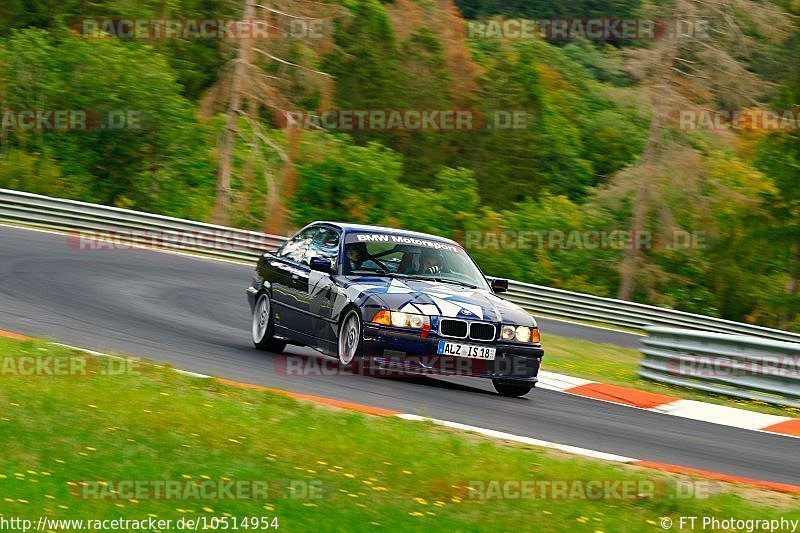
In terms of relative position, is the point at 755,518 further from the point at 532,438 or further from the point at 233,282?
the point at 233,282

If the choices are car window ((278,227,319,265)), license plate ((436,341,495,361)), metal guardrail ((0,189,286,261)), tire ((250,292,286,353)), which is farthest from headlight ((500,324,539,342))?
metal guardrail ((0,189,286,261))

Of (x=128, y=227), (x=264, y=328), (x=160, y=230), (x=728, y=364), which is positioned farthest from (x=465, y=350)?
(x=128, y=227)

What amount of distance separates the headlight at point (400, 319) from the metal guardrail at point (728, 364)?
4.52 meters

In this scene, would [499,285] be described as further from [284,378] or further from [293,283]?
[284,378]

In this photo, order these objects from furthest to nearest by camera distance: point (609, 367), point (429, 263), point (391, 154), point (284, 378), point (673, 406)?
point (391, 154), point (609, 367), point (673, 406), point (429, 263), point (284, 378)

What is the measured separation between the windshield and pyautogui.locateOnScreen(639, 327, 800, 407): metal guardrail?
329 cm

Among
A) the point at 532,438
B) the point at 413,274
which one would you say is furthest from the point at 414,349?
the point at 532,438

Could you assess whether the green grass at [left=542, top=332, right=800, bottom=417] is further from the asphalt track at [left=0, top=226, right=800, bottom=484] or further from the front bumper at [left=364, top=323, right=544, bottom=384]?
the front bumper at [left=364, top=323, right=544, bottom=384]

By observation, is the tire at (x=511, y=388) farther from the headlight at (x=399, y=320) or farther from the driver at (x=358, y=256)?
the driver at (x=358, y=256)

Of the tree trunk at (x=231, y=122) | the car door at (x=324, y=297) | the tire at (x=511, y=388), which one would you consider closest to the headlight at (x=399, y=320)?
the car door at (x=324, y=297)

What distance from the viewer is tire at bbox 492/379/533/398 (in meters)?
11.4

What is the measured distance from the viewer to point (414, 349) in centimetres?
1067

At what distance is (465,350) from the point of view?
1077 cm

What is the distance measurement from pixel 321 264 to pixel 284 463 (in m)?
4.77
